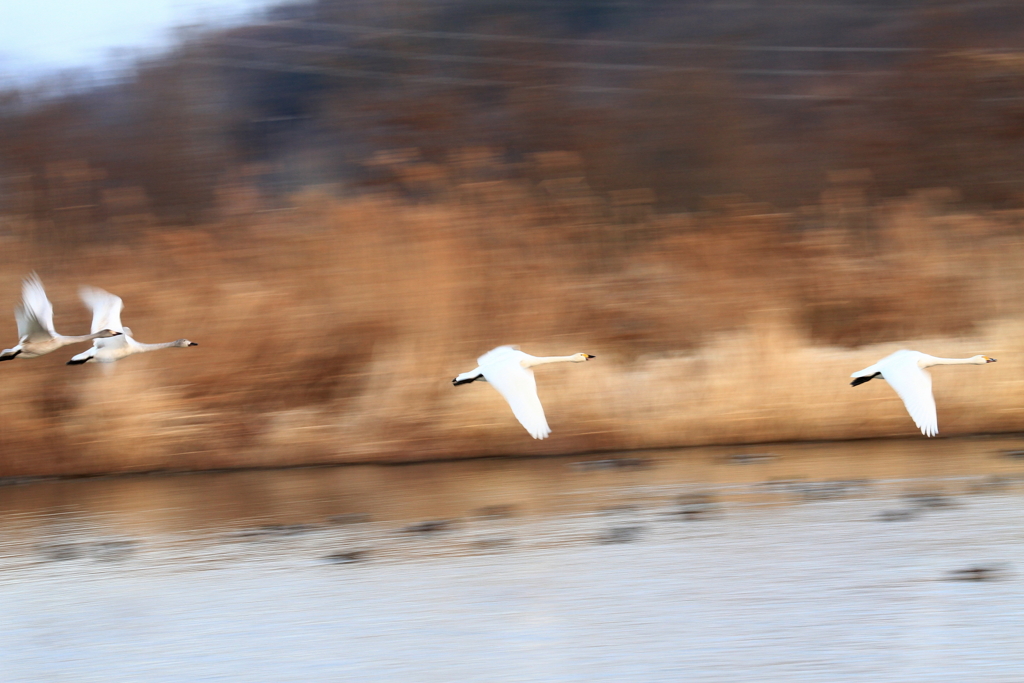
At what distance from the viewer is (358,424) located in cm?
1435

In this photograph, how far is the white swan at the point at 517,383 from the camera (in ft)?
28.5

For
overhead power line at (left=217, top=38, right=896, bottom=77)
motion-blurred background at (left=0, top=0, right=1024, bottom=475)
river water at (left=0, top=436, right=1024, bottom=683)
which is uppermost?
overhead power line at (left=217, top=38, right=896, bottom=77)

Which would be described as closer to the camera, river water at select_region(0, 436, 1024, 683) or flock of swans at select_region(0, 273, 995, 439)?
river water at select_region(0, 436, 1024, 683)

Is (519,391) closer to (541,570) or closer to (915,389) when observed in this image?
(541,570)

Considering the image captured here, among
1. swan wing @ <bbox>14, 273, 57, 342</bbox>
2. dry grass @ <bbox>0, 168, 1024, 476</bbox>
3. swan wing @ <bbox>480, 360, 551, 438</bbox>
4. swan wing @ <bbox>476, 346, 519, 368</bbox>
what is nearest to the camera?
swan wing @ <bbox>480, 360, 551, 438</bbox>

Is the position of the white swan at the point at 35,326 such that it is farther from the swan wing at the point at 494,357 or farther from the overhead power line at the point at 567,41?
the overhead power line at the point at 567,41

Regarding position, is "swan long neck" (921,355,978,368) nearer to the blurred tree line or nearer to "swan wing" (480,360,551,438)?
"swan wing" (480,360,551,438)

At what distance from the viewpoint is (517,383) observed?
920 centimetres

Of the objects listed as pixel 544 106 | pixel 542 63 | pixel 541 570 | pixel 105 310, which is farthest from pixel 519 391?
pixel 542 63

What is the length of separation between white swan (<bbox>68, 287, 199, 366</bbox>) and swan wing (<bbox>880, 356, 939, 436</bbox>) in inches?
237

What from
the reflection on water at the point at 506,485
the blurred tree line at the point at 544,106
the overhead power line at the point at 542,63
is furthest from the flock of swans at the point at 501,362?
the overhead power line at the point at 542,63

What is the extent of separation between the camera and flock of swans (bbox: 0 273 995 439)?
909cm

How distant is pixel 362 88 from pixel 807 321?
9604mm

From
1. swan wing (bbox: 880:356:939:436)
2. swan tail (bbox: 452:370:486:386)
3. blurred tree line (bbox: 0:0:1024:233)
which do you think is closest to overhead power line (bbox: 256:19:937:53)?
blurred tree line (bbox: 0:0:1024:233)
